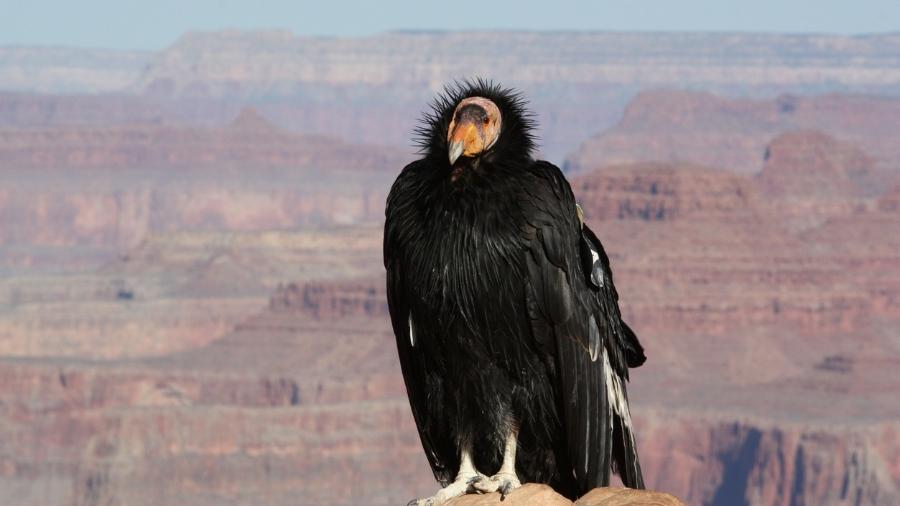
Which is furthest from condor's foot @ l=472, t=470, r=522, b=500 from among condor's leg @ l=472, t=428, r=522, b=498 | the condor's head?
the condor's head

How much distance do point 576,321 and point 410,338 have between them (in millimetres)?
1018

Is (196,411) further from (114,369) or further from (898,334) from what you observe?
(898,334)

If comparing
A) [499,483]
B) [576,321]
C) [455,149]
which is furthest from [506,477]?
[455,149]

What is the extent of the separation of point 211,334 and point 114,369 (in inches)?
1733

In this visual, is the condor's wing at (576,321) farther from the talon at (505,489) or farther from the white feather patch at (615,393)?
the talon at (505,489)

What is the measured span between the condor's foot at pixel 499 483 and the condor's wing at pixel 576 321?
356mm

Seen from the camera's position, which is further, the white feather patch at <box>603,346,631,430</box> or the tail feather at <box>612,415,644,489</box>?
the white feather patch at <box>603,346,631,430</box>

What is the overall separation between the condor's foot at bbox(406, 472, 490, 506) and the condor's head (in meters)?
1.57

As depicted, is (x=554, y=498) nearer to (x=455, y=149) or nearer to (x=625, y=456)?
(x=625, y=456)

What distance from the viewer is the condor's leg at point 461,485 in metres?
11.7

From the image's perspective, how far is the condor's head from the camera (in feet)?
38.9

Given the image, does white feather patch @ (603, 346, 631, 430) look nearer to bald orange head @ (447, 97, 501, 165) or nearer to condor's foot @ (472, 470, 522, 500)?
condor's foot @ (472, 470, 522, 500)

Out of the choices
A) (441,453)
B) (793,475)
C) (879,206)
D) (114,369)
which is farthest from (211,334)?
(441,453)

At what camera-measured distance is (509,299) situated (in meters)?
12.0
